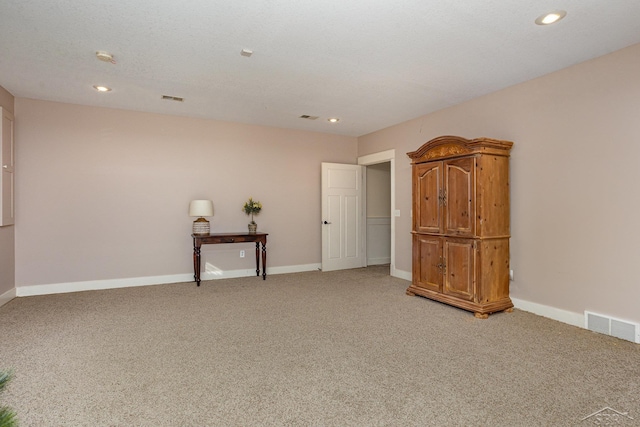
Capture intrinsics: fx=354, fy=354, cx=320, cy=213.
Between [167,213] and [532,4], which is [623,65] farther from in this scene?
[167,213]

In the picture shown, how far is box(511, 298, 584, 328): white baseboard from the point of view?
340 centimetres

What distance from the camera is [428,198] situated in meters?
4.39

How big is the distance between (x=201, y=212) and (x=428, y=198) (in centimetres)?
317

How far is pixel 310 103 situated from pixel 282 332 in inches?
117

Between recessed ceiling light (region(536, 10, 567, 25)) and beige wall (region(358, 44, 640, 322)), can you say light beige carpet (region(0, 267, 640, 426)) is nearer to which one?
beige wall (region(358, 44, 640, 322))

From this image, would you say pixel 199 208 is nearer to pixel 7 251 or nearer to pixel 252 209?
pixel 252 209

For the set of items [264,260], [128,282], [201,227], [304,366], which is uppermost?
[201,227]

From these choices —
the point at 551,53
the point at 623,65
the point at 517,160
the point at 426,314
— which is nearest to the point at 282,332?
the point at 426,314

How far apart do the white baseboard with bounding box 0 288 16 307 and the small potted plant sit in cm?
307

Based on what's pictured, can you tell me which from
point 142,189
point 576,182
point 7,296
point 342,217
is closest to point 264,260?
point 342,217

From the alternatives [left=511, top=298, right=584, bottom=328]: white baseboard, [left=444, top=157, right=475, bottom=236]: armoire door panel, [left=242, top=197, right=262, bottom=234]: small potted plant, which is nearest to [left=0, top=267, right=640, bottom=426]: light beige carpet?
[left=511, top=298, right=584, bottom=328]: white baseboard

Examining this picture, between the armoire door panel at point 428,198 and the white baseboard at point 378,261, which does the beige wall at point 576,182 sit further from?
the white baseboard at point 378,261

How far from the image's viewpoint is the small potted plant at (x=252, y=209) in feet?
18.7

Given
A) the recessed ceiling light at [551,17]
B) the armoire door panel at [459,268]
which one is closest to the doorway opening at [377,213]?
the armoire door panel at [459,268]
